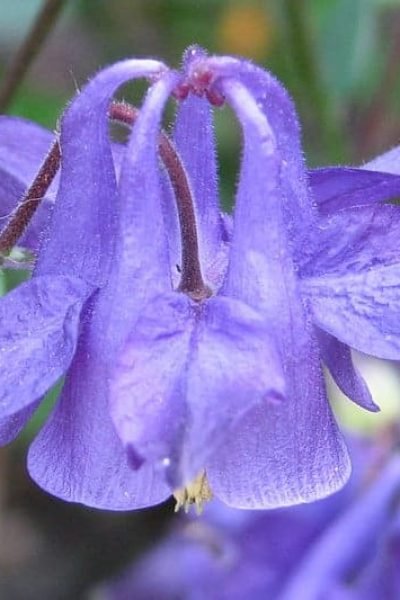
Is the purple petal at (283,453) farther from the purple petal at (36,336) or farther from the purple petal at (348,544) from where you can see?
the purple petal at (348,544)

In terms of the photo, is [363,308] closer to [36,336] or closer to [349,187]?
[349,187]

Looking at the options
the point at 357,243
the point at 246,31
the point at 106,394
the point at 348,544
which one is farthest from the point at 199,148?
the point at 246,31

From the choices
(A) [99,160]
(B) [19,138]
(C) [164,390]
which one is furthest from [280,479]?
(B) [19,138]

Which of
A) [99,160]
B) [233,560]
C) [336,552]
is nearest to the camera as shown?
[99,160]

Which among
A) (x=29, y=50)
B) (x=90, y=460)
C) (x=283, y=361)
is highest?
(x=29, y=50)

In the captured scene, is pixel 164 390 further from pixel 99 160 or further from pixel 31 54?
pixel 31 54
